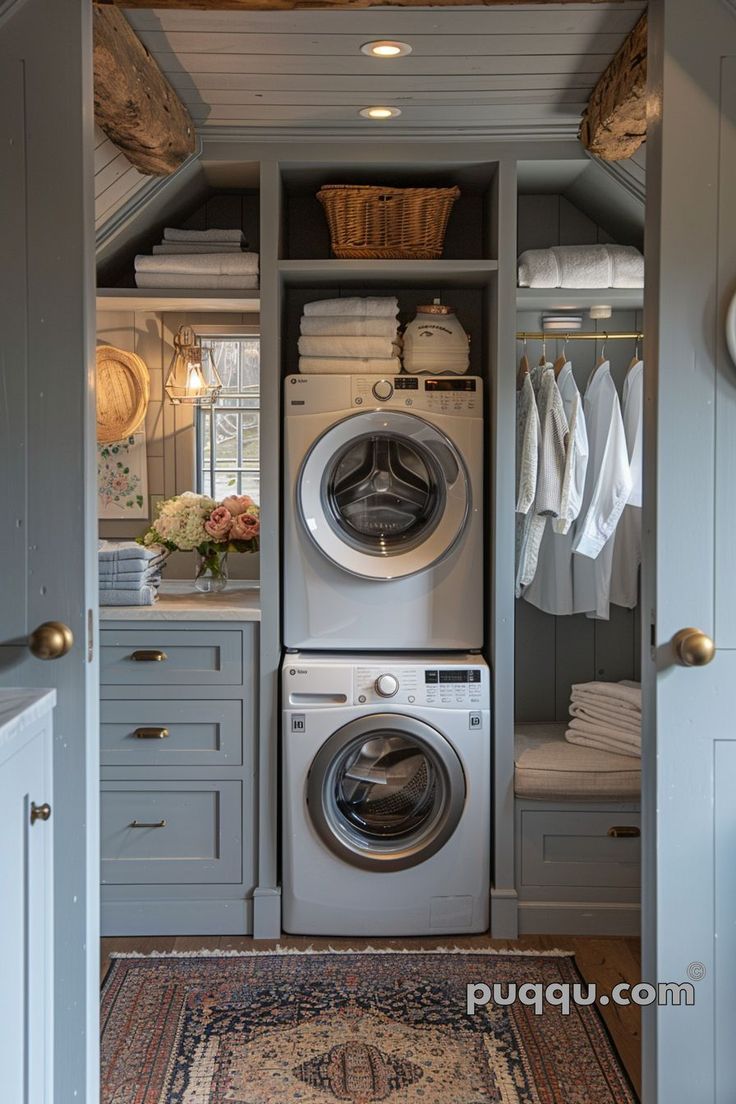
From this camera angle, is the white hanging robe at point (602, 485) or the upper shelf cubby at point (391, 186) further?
the white hanging robe at point (602, 485)

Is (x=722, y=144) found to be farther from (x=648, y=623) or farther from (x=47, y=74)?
(x=47, y=74)

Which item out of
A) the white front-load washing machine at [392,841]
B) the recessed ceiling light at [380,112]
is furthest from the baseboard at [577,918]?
the recessed ceiling light at [380,112]

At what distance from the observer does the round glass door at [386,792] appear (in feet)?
10.7

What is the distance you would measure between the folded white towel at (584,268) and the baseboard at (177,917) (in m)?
2.04

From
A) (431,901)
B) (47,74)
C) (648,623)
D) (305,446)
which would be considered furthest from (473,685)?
(47,74)

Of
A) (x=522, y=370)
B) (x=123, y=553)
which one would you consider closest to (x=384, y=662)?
A: (x=123, y=553)

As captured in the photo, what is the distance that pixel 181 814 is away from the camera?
3.33 metres

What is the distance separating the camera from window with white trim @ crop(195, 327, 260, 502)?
152 inches

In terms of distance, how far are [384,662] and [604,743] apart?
72 centimetres

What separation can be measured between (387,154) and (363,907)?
218 cm

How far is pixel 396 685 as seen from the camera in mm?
3285

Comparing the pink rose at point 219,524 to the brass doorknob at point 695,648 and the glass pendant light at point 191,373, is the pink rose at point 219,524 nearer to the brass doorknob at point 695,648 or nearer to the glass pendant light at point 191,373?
the glass pendant light at point 191,373

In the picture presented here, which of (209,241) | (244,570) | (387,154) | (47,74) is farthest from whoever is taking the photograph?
(244,570)

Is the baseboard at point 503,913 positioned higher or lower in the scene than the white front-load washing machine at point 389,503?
lower
